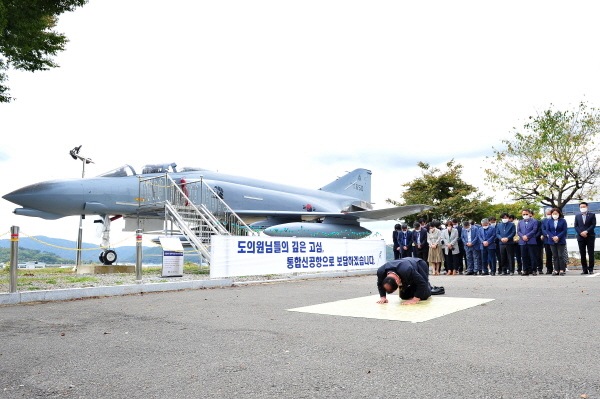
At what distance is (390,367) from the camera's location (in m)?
3.02

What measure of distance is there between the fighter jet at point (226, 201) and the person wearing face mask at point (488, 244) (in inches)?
282

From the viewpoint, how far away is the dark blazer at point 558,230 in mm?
11883

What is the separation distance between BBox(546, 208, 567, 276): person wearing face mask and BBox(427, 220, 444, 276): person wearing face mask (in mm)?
3157

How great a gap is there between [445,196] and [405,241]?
23015mm

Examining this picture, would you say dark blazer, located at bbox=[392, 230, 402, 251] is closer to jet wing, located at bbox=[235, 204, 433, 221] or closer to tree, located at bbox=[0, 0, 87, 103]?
jet wing, located at bbox=[235, 204, 433, 221]

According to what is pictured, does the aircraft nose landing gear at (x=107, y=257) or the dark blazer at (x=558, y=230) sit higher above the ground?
the dark blazer at (x=558, y=230)

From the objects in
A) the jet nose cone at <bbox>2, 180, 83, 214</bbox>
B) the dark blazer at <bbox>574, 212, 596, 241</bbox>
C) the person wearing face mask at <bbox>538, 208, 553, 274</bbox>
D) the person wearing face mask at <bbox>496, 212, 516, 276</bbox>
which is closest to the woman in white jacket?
the person wearing face mask at <bbox>496, 212, 516, 276</bbox>

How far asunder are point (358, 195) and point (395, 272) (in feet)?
85.3

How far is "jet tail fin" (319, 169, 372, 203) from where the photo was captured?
30909 mm

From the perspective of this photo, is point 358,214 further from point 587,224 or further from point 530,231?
point 587,224

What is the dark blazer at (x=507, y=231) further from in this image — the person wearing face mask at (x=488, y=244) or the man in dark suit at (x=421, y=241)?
the man in dark suit at (x=421, y=241)

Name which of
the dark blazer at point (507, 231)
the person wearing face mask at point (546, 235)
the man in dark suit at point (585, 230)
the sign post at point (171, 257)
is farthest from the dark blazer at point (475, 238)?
the sign post at point (171, 257)

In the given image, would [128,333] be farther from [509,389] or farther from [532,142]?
[532,142]

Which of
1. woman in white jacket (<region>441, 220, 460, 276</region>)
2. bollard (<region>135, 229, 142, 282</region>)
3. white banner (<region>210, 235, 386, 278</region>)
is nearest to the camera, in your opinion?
bollard (<region>135, 229, 142, 282</region>)
